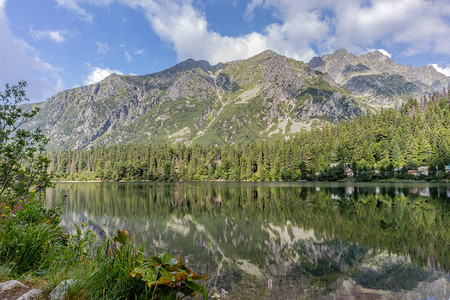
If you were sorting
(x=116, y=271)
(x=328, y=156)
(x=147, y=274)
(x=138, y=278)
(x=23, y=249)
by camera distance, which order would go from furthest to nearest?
(x=328, y=156), (x=23, y=249), (x=116, y=271), (x=138, y=278), (x=147, y=274)

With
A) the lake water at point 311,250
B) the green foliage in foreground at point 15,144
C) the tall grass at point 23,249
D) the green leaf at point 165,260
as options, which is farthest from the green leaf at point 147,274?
the green foliage in foreground at point 15,144

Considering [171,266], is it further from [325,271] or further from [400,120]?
[400,120]

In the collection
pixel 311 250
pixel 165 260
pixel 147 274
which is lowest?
pixel 311 250

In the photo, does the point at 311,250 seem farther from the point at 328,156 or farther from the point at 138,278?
the point at 328,156

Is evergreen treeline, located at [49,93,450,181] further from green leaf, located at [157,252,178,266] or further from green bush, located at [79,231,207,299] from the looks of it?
green leaf, located at [157,252,178,266]

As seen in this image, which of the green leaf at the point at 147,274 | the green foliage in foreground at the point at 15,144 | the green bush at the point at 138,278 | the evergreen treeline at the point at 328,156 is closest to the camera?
the green leaf at the point at 147,274

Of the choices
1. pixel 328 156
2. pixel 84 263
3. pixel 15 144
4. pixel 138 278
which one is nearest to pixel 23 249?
pixel 84 263

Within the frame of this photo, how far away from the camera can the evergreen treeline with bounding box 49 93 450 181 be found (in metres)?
140

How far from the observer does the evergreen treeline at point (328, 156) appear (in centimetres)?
14012

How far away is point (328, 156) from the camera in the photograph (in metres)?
163

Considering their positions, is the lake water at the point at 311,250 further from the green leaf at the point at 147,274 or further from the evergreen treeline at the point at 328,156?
the evergreen treeline at the point at 328,156

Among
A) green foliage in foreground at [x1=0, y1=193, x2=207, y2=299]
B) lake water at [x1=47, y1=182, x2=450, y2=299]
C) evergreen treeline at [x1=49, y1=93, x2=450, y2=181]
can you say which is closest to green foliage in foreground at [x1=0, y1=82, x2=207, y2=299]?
green foliage in foreground at [x1=0, y1=193, x2=207, y2=299]

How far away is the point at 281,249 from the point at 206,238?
25.7 feet

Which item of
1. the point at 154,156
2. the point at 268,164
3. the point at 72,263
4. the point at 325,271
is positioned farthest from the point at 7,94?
the point at 154,156
